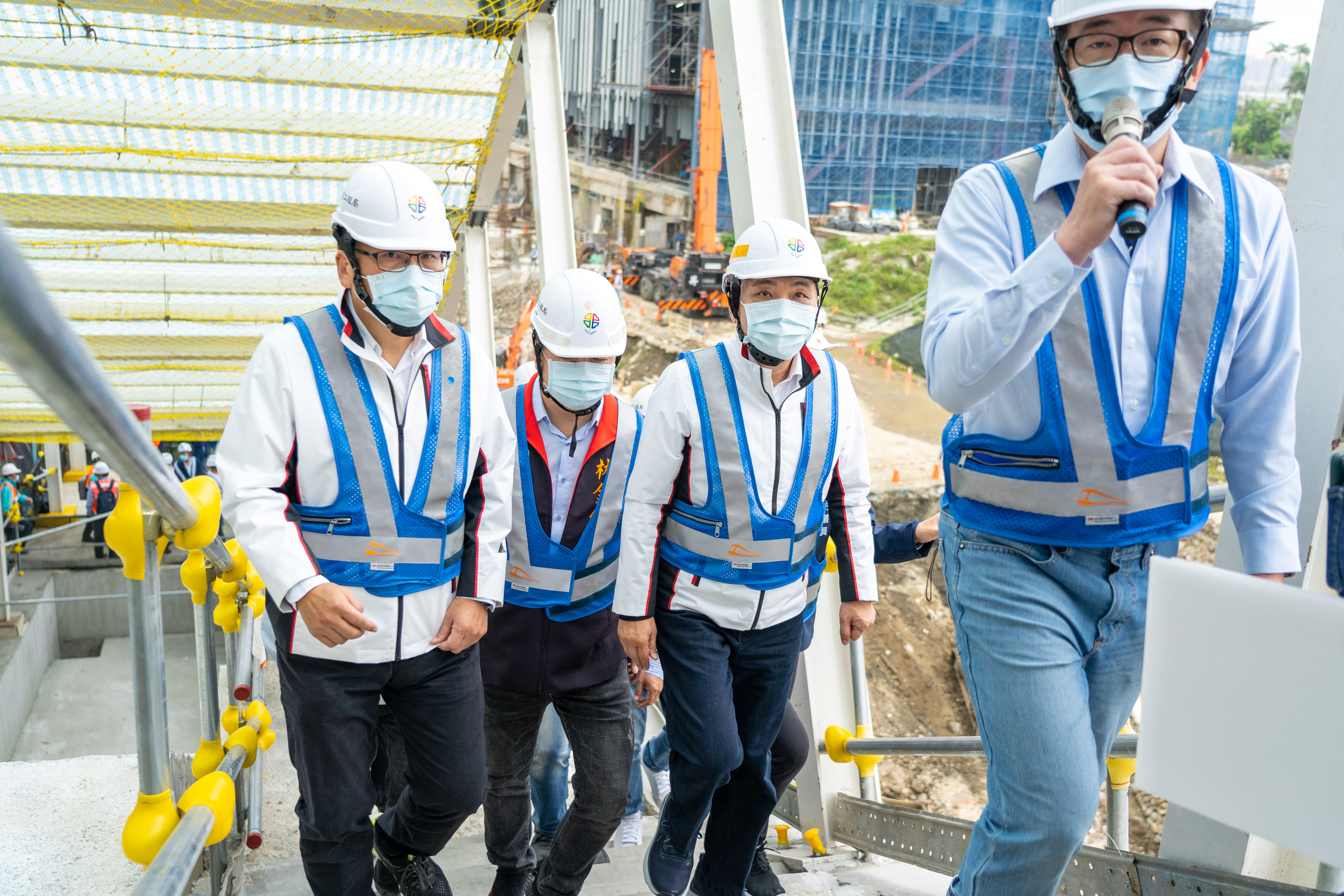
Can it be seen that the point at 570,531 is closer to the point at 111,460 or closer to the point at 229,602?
the point at 229,602

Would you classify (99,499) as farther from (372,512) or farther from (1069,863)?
(1069,863)

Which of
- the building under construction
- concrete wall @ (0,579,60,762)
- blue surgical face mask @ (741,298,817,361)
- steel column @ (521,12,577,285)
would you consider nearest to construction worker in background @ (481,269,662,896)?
blue surgical face mask @ (741,298,817,361)

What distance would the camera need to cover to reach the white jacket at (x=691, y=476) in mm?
2697

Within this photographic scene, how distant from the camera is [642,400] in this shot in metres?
3.54

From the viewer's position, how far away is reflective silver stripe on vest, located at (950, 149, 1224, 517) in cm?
174

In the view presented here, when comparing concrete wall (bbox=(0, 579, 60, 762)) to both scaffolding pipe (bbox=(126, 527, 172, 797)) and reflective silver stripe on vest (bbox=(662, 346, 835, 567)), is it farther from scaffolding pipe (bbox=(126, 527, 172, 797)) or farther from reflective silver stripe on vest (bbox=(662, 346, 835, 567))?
reflective silver stripe on vest (bbox=(662, 346, 835, 567))

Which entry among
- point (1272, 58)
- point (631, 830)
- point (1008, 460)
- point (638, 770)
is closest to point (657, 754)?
point (638, 770)

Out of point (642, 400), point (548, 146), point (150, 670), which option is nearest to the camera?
point (150, 670)

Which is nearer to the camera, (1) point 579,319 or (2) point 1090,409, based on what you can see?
(2) point 1090,409

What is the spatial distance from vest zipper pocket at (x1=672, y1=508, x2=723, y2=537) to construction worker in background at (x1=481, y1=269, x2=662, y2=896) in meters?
0.32

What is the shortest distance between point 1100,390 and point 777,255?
4.00 ft

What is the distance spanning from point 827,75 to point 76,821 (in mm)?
42609

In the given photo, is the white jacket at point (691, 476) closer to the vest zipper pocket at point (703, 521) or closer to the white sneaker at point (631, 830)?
the vest zipper pocket at point (703, 521)

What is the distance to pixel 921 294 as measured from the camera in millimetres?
35812
